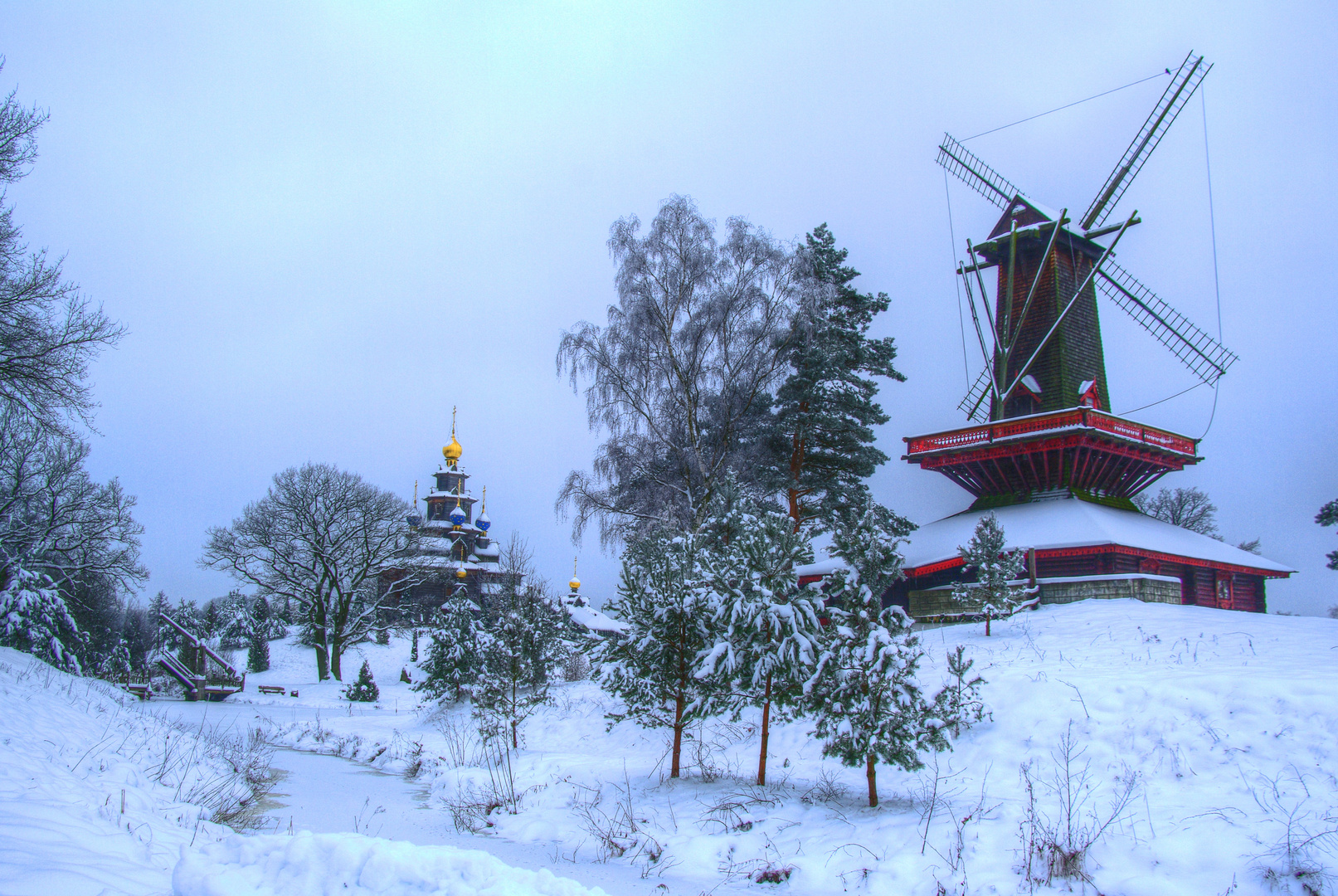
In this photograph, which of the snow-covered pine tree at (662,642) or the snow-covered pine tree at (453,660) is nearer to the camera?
the snow-covered pine tree at (662,642)

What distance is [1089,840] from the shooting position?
21.7 feet

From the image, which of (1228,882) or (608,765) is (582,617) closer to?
(608,765)

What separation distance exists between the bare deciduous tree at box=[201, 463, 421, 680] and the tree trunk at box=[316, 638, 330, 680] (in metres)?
0.04

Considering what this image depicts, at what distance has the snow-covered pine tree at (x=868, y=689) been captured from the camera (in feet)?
25.9

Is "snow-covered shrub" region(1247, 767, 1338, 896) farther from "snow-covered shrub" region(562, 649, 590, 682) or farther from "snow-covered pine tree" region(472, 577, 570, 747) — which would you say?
"snow-covered shrub" region(562, 649, 590, 682)

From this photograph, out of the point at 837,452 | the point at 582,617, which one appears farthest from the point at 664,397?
the point at 582,617

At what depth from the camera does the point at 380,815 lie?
1046cm

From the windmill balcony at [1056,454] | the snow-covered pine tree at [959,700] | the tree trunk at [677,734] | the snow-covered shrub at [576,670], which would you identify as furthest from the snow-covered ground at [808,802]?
the windmill balcony at [1056,454]

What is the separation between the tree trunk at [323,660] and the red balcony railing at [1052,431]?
86.7 feet

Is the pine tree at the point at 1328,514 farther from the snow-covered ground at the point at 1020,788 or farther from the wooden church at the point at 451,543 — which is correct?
the wooden church at the point at 451,543

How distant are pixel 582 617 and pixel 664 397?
112ft

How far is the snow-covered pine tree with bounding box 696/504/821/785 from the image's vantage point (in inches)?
370

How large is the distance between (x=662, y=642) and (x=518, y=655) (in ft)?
22.4

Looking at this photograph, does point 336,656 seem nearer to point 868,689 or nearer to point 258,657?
point 258,657
